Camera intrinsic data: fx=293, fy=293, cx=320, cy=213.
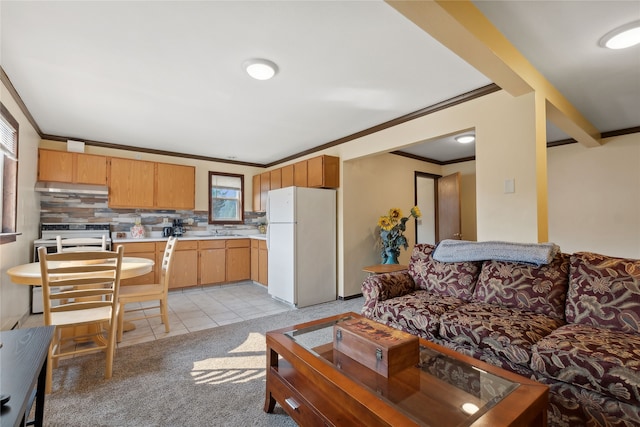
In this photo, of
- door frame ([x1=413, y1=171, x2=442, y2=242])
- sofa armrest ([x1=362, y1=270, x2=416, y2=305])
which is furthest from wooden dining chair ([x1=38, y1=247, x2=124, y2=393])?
door frame ([x1=413, y1=171, x2=442, y2=242])

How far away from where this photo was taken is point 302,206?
395 centimetres

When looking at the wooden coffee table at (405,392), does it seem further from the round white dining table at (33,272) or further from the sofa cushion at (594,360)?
the round white dining table at (33,272)

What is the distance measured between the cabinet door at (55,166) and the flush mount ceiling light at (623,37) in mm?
5781

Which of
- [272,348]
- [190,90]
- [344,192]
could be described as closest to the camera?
[272,348]

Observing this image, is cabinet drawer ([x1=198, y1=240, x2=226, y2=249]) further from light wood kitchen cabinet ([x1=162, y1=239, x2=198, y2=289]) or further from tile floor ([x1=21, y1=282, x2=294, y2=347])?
tile floor ([x1=21, y1=282, x2=294, y2=347])

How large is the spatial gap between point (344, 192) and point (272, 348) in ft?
9.30

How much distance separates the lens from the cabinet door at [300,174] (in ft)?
14.8

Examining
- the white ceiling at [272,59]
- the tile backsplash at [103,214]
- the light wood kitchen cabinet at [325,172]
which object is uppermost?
the white ceiling at [272,59]

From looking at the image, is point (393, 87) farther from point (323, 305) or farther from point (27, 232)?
point (27, 232)

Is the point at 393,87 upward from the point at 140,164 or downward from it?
upward

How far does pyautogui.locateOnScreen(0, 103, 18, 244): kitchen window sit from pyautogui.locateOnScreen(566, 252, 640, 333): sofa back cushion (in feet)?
15.0

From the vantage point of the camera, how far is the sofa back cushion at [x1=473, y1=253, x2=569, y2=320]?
6.47 ft

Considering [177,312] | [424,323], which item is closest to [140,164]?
[177,312]

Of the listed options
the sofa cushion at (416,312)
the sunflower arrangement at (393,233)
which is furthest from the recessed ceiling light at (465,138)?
the sofa cushion at (416,312)
